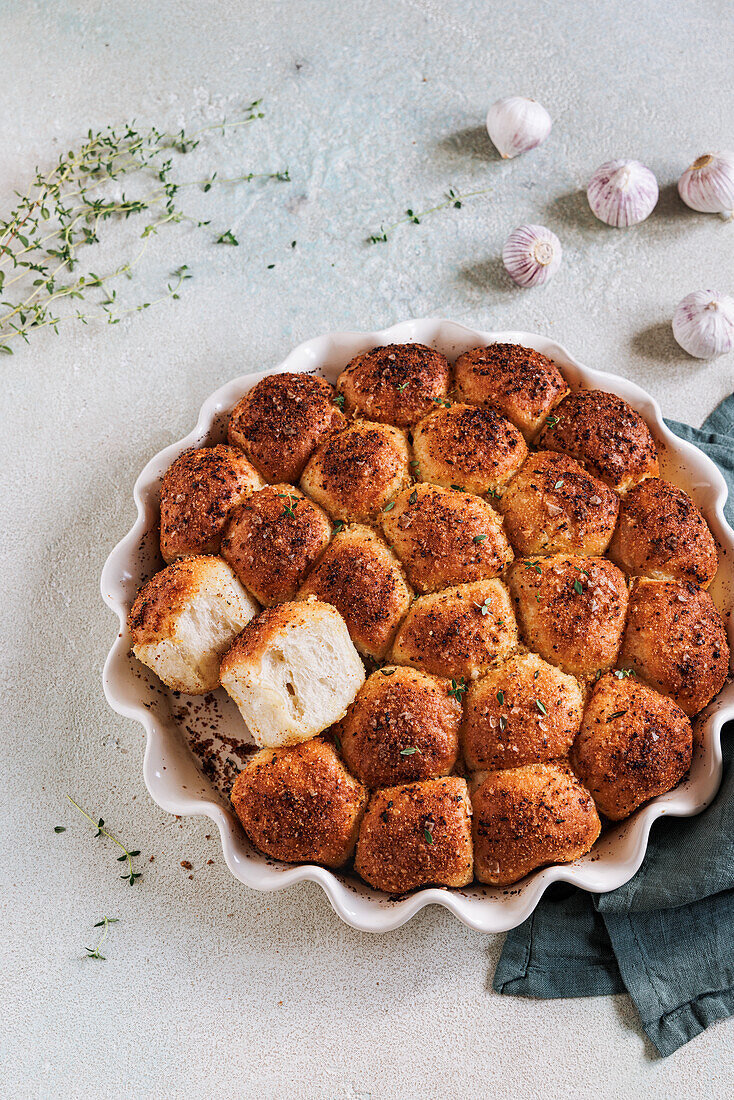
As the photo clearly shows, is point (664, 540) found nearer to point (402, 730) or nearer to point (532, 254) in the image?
point (402, 730)

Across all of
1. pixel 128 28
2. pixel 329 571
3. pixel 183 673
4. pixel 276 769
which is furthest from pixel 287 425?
pixel 128 28

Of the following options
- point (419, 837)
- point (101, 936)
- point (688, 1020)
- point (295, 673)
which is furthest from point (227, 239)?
point (688, 1020)

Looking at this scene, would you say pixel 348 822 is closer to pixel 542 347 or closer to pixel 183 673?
pixel 183 673

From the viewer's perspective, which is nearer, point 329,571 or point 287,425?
point 329,571

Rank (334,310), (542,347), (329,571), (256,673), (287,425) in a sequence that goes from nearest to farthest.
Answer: (256,673) → (329,571) → (287,425) → (542,347) → (334,310)

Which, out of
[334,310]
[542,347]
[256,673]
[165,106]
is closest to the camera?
[256,673]

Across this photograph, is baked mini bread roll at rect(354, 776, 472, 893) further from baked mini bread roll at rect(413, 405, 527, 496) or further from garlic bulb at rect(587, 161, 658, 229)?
garlic bulb at rect(587, 161, 658, 229)
